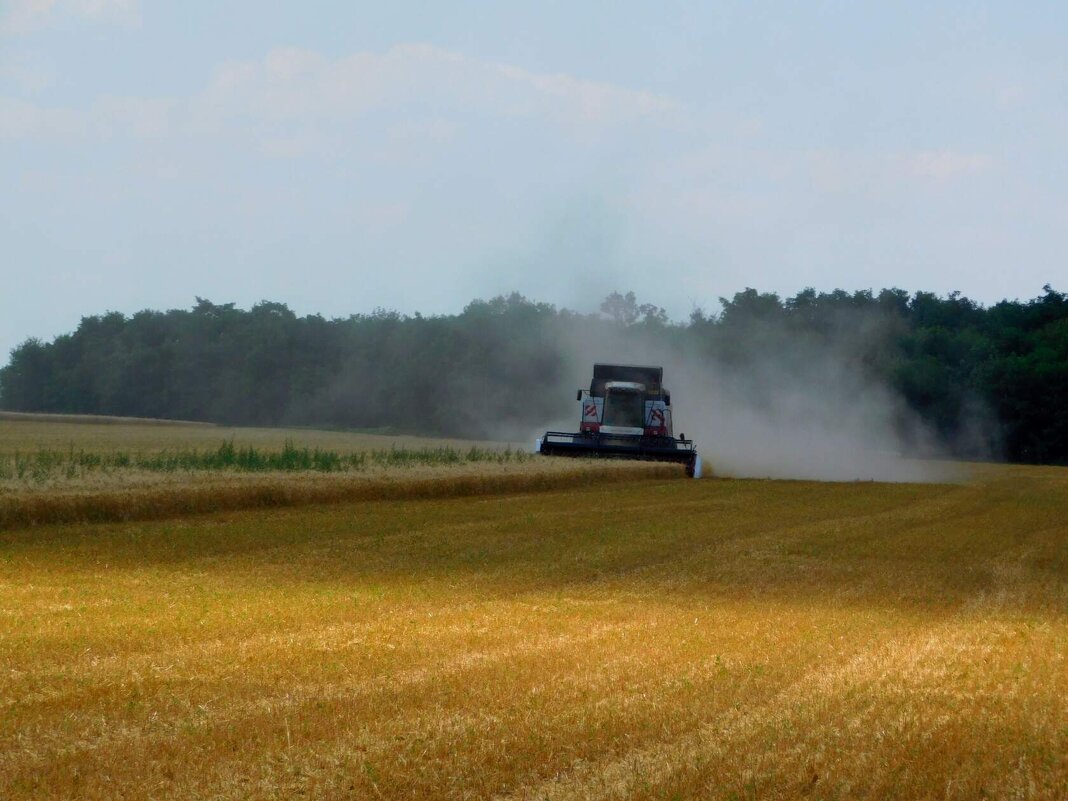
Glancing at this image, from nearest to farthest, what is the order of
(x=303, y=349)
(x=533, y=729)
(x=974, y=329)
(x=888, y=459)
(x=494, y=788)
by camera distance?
(x=494, y=788) < (x=533, y=729) < (x=888, y=459) < (x=974, y=329) < (x=303, y=349)

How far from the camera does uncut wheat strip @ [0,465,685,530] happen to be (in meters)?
17.6

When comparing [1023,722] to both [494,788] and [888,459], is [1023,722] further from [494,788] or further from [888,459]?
[888,459]

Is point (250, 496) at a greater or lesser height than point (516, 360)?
Result: lesser

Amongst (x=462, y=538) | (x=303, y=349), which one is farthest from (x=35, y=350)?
(x=462, y=538)

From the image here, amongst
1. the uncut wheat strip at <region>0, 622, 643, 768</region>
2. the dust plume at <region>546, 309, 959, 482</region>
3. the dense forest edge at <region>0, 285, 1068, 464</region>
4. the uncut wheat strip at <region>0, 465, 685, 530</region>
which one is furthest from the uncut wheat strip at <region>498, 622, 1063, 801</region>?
the dense forest edge at <region>0, 285, 1068, 464</region>

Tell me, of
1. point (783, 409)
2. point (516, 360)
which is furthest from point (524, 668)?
point (516, 360)

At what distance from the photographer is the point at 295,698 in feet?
23.5

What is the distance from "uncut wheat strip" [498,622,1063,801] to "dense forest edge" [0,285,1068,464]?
47167 mm

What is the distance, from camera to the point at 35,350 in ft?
401

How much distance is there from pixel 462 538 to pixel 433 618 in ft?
22.6

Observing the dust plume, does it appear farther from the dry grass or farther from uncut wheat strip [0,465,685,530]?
the dry grass

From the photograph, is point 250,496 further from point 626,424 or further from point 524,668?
point 626,424

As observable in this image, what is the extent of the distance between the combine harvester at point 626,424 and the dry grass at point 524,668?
17856 millimetres

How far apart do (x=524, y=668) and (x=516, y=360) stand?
7525 centimetres
